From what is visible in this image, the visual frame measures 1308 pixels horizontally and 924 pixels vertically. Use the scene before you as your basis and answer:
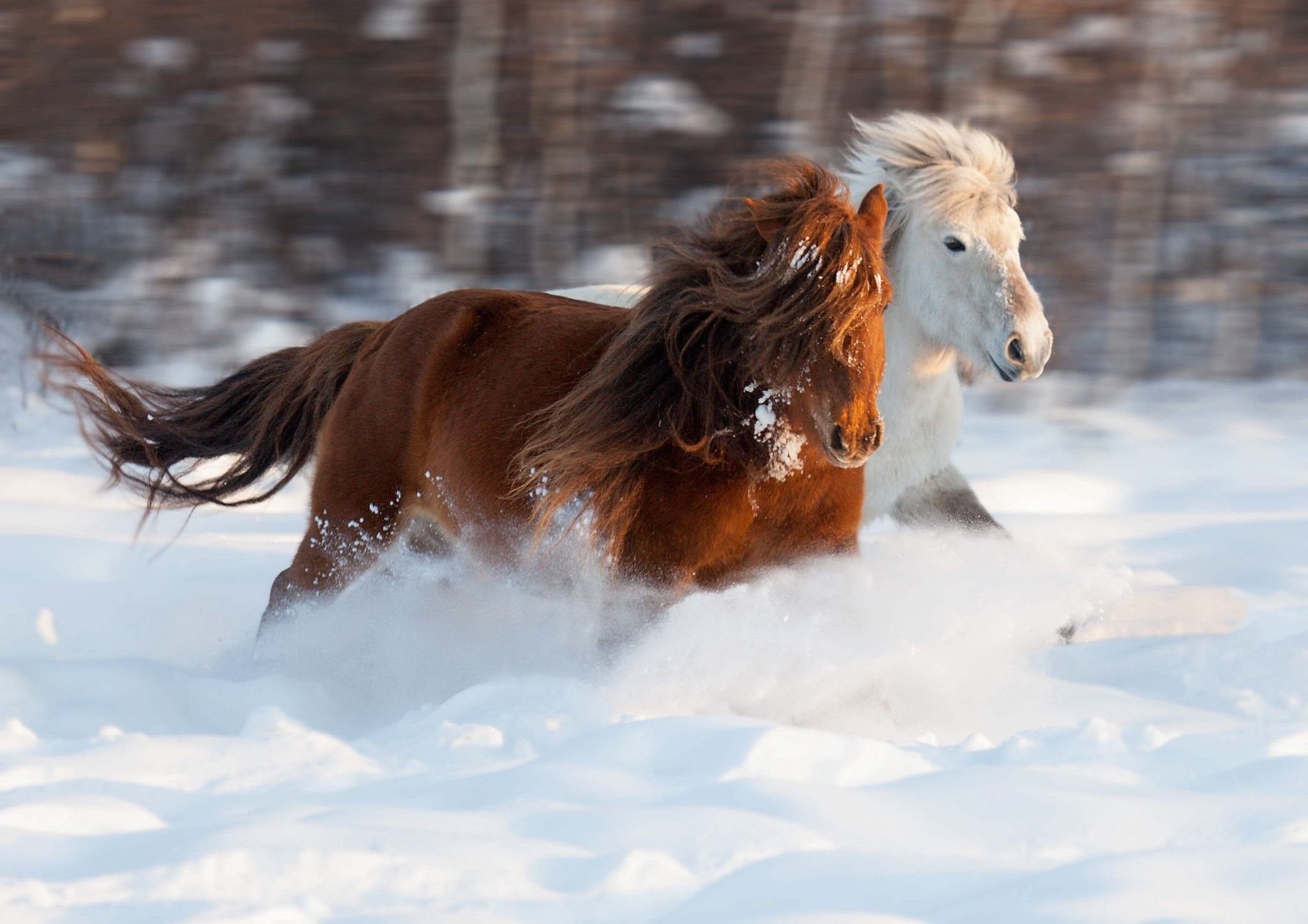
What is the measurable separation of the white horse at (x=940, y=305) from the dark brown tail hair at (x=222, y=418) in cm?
147

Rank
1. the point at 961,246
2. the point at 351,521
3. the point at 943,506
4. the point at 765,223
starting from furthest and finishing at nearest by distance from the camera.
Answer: the point at 943,506 < the point at 961,246 < the point at 351,521 < the point at 765,223

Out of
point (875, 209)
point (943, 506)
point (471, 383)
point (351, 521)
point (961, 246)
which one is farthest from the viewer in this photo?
point (943, 506)

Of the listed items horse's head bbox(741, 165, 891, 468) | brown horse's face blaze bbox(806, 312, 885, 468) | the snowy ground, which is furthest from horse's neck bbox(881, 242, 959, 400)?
brown horse's face blaze bbox(806, 312, 885, 468)

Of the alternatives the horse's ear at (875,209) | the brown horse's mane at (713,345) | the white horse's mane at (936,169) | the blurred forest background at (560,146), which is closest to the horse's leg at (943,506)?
the white horse's mane at (936,169)

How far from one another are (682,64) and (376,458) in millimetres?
4972

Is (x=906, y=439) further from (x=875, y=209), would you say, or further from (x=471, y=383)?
(x=471, y=383)

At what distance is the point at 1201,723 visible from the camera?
9.84 ft

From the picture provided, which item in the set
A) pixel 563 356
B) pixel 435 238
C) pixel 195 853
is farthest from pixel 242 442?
pixel 435 238

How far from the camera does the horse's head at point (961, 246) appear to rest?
363cm

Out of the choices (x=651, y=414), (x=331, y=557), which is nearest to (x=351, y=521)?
(x=331, y=557)

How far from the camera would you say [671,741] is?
2400mm

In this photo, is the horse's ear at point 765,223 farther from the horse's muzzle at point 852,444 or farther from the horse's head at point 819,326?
the horse's muzzle at point 852,444

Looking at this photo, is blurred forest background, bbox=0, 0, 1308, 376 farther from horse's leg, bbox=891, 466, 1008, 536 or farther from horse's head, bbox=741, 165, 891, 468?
horse's head, bbox=741, 165, 891, 468

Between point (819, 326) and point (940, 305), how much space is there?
1.19 metres
